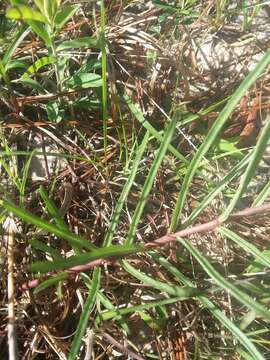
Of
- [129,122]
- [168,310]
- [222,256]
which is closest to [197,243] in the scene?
[222,256]

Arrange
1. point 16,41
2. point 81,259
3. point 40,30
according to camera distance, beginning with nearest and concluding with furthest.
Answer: point 81,259, point 40,30, point 16,41

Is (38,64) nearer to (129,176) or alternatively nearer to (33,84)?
(33,84)

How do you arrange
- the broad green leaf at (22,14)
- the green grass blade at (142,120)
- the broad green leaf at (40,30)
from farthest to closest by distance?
the green grass blade at (142,120)
the broad green leaf at (40,30)
the broad green leaf at (22,14)

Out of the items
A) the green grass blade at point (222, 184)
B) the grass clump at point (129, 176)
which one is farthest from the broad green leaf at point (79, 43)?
the green grass blade at point (222, 184)

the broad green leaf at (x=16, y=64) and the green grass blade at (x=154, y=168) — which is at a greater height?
the broad green leaf at (x=16, y=64)

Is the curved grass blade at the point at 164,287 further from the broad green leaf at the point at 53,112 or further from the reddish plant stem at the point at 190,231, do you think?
the broad green leaf at the point at 53,112

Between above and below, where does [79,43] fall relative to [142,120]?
above

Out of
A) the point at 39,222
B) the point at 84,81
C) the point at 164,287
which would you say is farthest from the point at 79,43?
the point at 164,287
